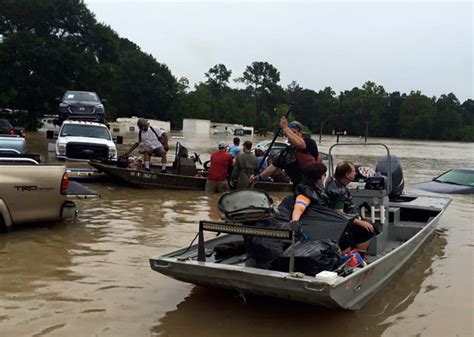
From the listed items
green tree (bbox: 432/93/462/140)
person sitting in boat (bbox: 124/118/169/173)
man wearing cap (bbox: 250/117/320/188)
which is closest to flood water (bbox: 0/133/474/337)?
man wearing cap (bbox: 250/117/320/188)

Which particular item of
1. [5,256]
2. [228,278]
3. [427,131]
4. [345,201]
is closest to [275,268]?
[228,278]

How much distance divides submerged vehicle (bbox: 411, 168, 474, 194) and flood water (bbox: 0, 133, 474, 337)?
23.7 ft

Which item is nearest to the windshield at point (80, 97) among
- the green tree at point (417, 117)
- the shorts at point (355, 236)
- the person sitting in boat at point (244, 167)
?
the person sitting in boat at point (244, 167)

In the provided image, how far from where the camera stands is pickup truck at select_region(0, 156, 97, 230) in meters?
7.60

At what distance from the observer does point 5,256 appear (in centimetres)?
704

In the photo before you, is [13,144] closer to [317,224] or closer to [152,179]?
[152,179]

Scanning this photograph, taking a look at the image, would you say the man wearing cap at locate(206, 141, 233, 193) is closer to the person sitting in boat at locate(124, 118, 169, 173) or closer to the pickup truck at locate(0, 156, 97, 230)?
the person sitting in boat at locate(124, 118, 169, 173)

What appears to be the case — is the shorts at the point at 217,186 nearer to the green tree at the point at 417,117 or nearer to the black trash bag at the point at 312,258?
the black trash bag at the point at 312,258

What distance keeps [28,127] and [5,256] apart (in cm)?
3583

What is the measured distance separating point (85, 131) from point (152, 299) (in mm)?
12763

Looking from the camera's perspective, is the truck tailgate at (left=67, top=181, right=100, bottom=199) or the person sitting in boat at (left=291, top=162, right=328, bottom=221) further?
the truck tailgate at (left=67, top=181, right=100, bottom=199)

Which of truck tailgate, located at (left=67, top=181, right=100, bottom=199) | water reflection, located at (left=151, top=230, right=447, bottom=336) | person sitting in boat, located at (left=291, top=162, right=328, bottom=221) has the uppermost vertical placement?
person sitting in boat, located at (left=291, top=162, right=328, bottom=221)

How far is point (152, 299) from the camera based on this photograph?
5.79 meters

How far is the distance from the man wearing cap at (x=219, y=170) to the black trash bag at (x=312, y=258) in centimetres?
888
